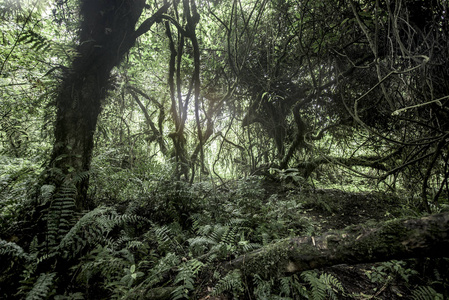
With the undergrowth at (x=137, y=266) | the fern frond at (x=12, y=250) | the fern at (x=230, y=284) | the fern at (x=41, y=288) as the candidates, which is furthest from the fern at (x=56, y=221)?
the fern at (x=230, y=284)

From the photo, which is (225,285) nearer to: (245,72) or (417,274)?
(417,274)

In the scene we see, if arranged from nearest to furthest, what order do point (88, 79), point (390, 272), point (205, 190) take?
point (390, 272) < point (88, 79) < point (205, 190)

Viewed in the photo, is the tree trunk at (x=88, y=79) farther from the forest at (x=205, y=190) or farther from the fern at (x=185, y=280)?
the fern at (x=185, y=280)

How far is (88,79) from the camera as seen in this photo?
2.72 metres

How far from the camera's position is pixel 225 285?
153cm

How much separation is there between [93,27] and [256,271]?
3.71 metres

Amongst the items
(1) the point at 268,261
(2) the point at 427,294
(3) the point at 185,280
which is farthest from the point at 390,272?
(3) the point at 185,280

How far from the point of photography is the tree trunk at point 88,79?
2533mm

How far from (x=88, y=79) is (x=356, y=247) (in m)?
Answer: 3.60

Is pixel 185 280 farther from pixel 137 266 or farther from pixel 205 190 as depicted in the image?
pixel 205 190

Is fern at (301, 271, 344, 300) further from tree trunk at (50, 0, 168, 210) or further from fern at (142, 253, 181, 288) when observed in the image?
tree trunk at (50, 0, 168, 210)

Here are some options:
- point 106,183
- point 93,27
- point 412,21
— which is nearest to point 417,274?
point 412,21

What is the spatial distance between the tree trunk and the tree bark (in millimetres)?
2339

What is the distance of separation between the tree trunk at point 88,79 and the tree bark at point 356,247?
234cm
